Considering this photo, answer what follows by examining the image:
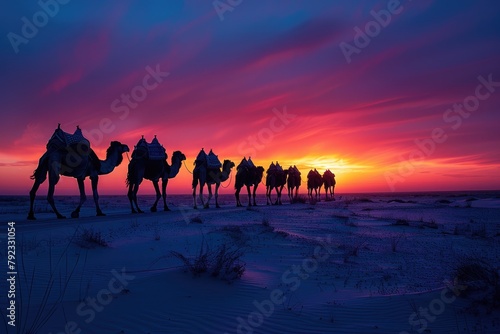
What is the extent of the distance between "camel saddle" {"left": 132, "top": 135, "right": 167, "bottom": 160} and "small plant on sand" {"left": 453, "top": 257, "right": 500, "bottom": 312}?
18731mm

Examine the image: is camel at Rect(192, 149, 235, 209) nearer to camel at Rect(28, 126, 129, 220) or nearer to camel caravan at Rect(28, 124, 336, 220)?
camel caravan at Rect(28, 124, 336, 220)

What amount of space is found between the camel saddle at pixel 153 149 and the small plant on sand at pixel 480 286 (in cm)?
1873

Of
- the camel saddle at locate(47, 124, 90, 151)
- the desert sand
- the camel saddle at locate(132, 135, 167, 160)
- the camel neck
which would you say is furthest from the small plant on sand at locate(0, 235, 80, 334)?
the camel saddle at locate(132, 135, 167, 160)

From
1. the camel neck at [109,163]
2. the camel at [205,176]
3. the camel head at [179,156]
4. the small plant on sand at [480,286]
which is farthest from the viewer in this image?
the camel at [205,176]

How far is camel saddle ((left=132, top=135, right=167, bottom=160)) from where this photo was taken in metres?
22.4

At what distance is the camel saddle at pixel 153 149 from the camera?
2236cm

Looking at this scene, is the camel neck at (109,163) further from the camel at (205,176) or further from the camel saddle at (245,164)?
the camel saddle at (245,164)

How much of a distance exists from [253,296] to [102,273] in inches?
117

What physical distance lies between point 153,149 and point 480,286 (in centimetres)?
1966

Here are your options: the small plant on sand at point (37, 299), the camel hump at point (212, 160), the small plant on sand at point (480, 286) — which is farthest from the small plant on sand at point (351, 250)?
the camel hump at point (212, 160)

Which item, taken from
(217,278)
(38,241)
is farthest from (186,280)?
(38,241)

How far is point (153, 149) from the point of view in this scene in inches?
899

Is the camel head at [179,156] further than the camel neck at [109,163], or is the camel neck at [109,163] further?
the camel head at [179,156]

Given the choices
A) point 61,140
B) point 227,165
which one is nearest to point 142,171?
point 61,140
